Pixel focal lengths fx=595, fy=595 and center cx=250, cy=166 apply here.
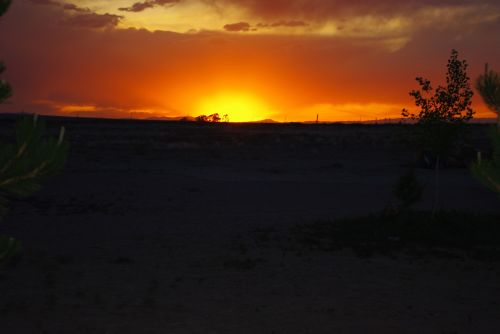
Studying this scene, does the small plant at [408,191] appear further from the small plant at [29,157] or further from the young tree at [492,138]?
the small plant at [29,157]

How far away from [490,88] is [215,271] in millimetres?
6249

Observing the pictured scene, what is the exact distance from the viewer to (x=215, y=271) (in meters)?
11.6

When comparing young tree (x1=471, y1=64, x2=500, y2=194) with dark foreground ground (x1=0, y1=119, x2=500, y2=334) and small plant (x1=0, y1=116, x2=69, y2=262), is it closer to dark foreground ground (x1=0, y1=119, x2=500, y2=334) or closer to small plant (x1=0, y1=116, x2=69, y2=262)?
dark foreground ground (x1=0, y1=119, x2=500, y2=334)

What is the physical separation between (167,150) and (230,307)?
118ft

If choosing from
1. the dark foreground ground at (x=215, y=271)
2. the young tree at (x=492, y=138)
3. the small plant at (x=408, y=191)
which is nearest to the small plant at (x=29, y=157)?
the dark foreground ground at (x=215, y=271)

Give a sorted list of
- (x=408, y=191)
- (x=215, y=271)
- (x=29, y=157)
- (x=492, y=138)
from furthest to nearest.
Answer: (x=408, y=191), (x=215, y=271), (x=492, y=138), (x=29, y=157)

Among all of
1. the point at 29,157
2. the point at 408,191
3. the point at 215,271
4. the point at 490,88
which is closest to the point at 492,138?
the point at 490,88

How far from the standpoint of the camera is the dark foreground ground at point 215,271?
28.9 ft

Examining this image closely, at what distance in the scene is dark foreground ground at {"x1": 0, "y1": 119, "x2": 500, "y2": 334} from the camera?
347 inches

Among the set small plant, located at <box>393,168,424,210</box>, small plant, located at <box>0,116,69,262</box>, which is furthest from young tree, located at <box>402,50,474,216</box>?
small plant, located at <box>0,116,69,262</box>

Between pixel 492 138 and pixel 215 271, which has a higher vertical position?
pixel 492 138

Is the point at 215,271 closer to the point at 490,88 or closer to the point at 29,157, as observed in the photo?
the point at 490,88

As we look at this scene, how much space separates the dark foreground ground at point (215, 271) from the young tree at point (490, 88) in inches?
129

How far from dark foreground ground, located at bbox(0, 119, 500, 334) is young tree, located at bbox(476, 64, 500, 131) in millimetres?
3283
